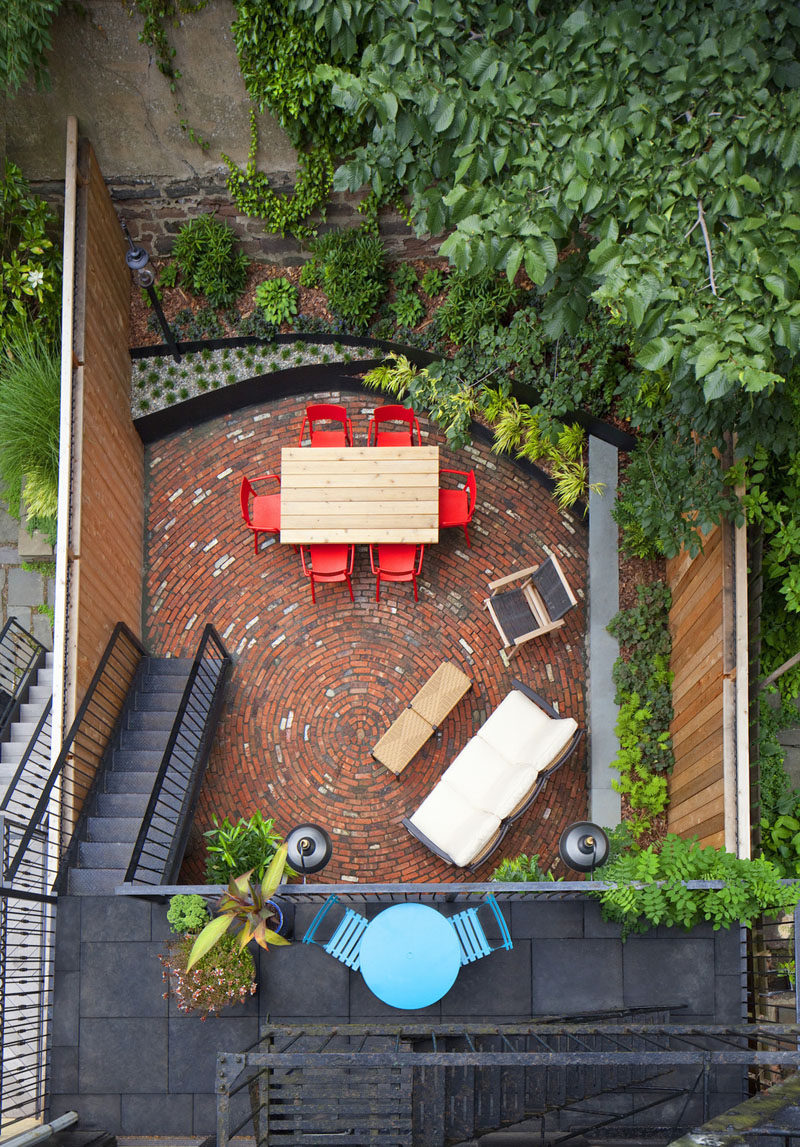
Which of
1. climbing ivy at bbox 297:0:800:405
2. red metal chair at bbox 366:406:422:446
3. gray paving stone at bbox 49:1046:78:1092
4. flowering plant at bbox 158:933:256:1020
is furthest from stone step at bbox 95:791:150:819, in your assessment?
climbing ivy at bbox 297:0:800:405

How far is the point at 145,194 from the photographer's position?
8461mm

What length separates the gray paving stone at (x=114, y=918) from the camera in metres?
6.17

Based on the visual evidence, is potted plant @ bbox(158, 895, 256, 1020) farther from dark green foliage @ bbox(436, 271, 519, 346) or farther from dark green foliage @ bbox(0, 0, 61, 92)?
dark green foliage @ bbox(0, 0, 61, 92)

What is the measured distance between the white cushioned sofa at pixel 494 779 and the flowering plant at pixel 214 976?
200cm

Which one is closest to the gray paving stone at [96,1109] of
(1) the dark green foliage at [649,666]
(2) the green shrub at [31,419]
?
(2) the green shrub at [31,419]

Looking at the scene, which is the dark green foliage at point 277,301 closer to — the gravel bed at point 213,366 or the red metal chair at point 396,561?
the gravel bed at point 213,366

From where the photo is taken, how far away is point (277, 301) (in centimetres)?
877

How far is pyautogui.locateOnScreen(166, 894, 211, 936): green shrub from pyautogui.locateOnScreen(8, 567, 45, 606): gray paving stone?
4052 millimetres

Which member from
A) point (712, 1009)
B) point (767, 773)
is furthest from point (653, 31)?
point (712, 1009)

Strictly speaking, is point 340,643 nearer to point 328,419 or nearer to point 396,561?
point 396,561

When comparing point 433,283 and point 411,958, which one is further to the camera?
point 433,283

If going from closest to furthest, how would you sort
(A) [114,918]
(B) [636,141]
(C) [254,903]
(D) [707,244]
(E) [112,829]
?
(D) [707,244] < (B) [636,141] < (C) [254,903] < (A) [114,918] < (E) [112,829]

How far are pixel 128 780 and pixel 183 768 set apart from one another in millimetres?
484

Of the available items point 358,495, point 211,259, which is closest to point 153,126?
point 211,259
